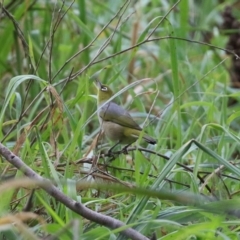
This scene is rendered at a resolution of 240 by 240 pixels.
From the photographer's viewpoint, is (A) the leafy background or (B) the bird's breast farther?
(B) the bird's breast

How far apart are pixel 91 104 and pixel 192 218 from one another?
159 centimetres

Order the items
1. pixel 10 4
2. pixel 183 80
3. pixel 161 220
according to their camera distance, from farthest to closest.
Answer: pixel 10 4, pixel 183 80, pixel 161 220

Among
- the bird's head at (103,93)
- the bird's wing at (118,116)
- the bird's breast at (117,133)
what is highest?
the bird's head at (103,93)

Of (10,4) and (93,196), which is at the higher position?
(10,4)

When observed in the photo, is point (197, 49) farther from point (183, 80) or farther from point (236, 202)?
point (236, 202)

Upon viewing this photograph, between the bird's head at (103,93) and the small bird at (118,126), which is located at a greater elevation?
the bird's head at (103,93)

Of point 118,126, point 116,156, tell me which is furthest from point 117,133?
point 116,156

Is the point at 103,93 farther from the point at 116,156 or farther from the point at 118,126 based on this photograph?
the point at 116,156

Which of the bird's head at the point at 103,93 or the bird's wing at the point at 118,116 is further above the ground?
the bird's head at the point at 103,93

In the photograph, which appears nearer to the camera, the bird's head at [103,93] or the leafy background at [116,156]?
the leafy background at [116,156]

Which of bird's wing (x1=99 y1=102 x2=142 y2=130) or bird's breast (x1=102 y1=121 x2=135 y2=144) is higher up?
bird's wing (x1=99 y1=102 x2=142 y2=130)

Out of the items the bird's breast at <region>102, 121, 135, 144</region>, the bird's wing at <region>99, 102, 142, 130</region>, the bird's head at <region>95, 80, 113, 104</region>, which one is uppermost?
the bird's head at <region>95, 80, 113, 104</region>

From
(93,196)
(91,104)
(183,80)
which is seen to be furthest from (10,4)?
(93,196)

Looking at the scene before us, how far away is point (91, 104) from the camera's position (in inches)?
138
